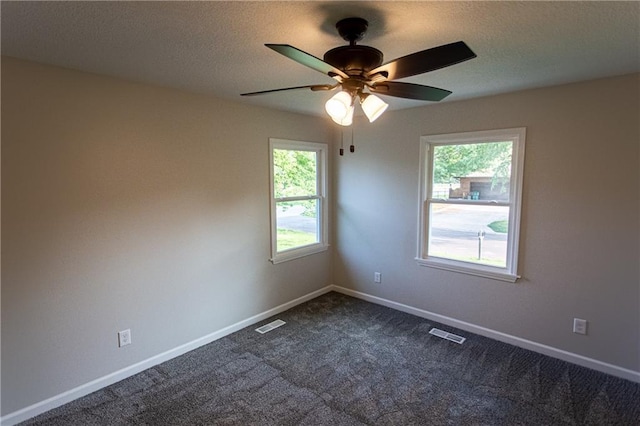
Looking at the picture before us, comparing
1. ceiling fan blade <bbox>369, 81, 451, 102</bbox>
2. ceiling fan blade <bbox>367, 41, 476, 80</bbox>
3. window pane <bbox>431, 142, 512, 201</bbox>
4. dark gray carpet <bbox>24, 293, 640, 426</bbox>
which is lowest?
dark gray carpet <bbox>24, 293, 640, 426</bbox>

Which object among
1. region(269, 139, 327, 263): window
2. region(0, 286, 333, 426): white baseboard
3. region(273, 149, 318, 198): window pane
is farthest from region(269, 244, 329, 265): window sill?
Result: region(273, 149, 318, 198): window pane

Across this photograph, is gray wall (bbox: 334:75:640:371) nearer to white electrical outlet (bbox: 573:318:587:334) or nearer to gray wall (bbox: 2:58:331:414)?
white electrical outlet (bbox: 573:318:587:334)

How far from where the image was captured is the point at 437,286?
3705 mm

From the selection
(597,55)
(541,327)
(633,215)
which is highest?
(597,55)

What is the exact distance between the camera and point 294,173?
411cm

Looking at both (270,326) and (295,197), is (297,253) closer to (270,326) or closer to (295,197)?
(295,197)

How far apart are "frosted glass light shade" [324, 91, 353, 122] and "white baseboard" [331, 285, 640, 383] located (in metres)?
2.78

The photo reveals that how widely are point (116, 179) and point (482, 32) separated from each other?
8.60ft

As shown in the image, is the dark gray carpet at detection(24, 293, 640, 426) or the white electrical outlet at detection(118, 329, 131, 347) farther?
the white electrical outlet at detection(118, 329, 131, 347)

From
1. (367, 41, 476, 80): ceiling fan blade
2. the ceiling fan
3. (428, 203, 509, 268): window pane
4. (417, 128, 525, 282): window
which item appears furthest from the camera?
(428, 203, 509, 268): window pane

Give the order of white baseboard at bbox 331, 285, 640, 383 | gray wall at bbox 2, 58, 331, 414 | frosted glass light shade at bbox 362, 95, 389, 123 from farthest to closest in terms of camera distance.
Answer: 1. white baseboard at bbox 331, 285, 640, 383
2. gray wall at bbox 2, 58, 331, 414
3. frosted glass light shade at bbox 362, 95, 389, 123

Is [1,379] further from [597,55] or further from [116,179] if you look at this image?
[597,55]

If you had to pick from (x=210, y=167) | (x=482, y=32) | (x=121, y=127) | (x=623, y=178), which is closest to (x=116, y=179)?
(x=121, y=127)

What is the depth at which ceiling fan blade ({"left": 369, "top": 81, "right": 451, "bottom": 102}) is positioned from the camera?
1.81 metres
